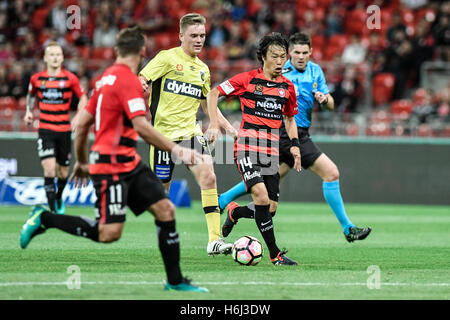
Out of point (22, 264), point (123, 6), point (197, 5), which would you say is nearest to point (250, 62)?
point (197, 5)

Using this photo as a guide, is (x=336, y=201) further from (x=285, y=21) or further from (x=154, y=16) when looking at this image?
(x=154, y=16)

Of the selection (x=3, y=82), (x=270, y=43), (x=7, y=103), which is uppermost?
(x=270, y=43)

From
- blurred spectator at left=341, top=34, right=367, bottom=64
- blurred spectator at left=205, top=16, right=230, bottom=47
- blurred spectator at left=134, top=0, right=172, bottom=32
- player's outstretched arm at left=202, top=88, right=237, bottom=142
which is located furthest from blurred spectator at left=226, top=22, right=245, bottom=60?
player's outstretched arm at left=202, top=88, right=237, bottom=142

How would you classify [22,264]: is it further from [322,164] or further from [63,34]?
[63,34]

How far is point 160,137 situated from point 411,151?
11833 millimetres

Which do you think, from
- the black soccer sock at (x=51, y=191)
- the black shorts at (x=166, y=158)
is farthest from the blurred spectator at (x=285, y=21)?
the black shorts at (x=166, y=158)

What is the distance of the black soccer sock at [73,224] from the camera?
20.7 feet

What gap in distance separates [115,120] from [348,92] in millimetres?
11849

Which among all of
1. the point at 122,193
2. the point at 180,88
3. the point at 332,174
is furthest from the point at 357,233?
the point at 122,193

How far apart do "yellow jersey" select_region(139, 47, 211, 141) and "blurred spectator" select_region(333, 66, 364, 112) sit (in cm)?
872

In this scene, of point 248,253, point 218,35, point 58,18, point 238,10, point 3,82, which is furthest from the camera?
point 238,10

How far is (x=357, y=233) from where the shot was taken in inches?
369

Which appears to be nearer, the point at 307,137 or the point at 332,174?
the point at 332,174

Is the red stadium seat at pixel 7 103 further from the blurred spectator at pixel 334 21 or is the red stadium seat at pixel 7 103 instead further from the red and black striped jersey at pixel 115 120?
the red and black striped jersey at pixel 115 120
